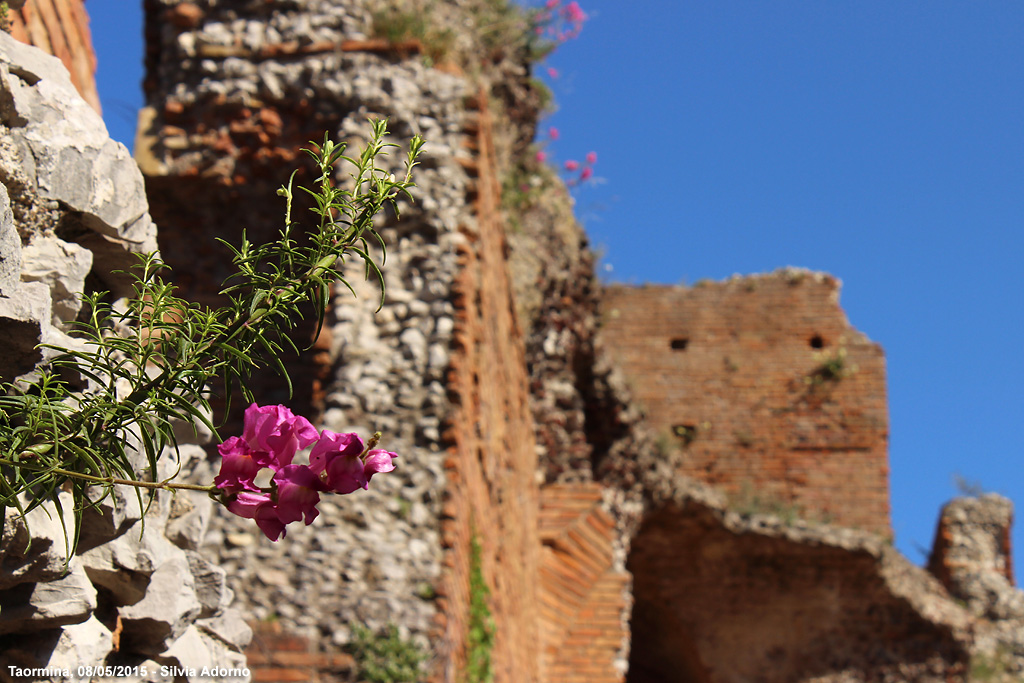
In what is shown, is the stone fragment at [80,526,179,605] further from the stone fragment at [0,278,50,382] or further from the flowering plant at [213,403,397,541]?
the flowering plant at [213,403,397,541]

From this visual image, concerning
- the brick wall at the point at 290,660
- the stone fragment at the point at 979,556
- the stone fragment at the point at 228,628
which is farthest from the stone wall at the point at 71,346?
the stone fragment at the point at 979,556

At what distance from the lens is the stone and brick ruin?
2262 millimetres

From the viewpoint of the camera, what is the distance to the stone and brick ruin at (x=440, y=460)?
2.26 meters

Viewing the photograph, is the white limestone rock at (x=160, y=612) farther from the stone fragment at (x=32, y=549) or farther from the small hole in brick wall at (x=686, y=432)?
the small hole in brick wall at (x=686, y=432)

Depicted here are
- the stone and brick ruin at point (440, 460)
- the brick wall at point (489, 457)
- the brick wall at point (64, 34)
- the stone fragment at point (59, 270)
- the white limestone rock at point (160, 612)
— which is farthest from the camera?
the brick wall at point (489, 457)

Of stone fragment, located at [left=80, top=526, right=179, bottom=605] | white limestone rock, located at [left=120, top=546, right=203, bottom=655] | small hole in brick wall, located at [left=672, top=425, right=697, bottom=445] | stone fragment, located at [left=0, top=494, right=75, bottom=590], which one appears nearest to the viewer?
stone fragment, located at [left=0, top=494, right=75, bottom=590]

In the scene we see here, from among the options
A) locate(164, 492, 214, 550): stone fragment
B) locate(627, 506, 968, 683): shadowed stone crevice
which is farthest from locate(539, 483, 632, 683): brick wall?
locate(164, 492, 214, 550): stone fragment

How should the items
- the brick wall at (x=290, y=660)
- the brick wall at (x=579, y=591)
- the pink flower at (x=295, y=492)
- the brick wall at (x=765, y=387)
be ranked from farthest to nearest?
1. the brick wall at (x=765, y=387)
2. the brick wall at (x=579, y=591)
3. the brick wall at (x=290, y=660)
4. the pink flower at (x=295, y=492)

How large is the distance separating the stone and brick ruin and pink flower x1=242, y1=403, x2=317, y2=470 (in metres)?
0.43

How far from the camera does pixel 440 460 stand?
461cm

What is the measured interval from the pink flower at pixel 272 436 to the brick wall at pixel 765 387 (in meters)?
12.3

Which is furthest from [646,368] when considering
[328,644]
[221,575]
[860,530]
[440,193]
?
[221,575]

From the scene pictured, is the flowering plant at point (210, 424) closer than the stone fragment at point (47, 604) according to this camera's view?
Yes

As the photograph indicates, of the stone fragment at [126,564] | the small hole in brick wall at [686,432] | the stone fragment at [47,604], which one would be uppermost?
the small hole in brick wall at [686,432]
